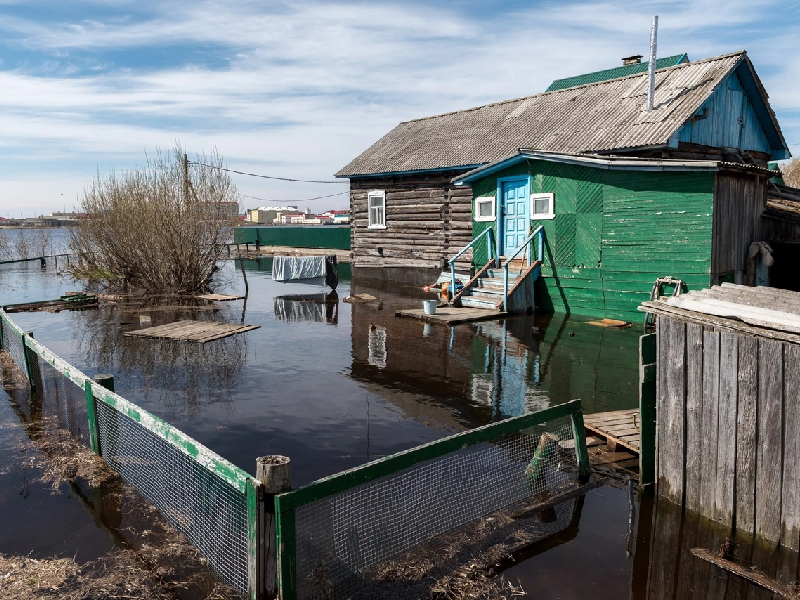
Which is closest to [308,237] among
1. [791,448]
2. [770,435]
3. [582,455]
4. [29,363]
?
[29,363]

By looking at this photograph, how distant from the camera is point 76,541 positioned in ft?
16.9

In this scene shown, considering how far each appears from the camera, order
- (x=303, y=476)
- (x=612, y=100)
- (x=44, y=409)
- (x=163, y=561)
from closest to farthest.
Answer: (x=163, y=561)
(x=303, y=476)
(x=44, y=409)
(x=612, y=100)

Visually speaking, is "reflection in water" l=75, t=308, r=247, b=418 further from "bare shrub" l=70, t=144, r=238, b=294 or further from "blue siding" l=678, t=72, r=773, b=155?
"blue siding" l=678, t=72, r=773, b=155

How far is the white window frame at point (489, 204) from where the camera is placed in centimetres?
1830

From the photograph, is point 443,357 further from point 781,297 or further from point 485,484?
point 781,297

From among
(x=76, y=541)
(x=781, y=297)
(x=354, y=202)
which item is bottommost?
(x=76, y=541)

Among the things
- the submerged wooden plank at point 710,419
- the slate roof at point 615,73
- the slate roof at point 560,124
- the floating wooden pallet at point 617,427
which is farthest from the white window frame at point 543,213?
the submerged wooden plank at point 710,419

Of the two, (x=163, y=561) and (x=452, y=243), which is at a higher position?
(x=452, y=243)

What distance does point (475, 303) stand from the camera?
16.5 meters

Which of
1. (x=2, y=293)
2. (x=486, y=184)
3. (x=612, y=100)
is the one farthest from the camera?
(x=2, y=293)

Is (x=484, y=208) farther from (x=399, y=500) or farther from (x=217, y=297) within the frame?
(x=399, y=500)

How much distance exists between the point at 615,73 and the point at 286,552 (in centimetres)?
2702

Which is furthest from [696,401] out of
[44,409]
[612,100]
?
[612,100]

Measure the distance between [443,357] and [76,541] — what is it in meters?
7.22
